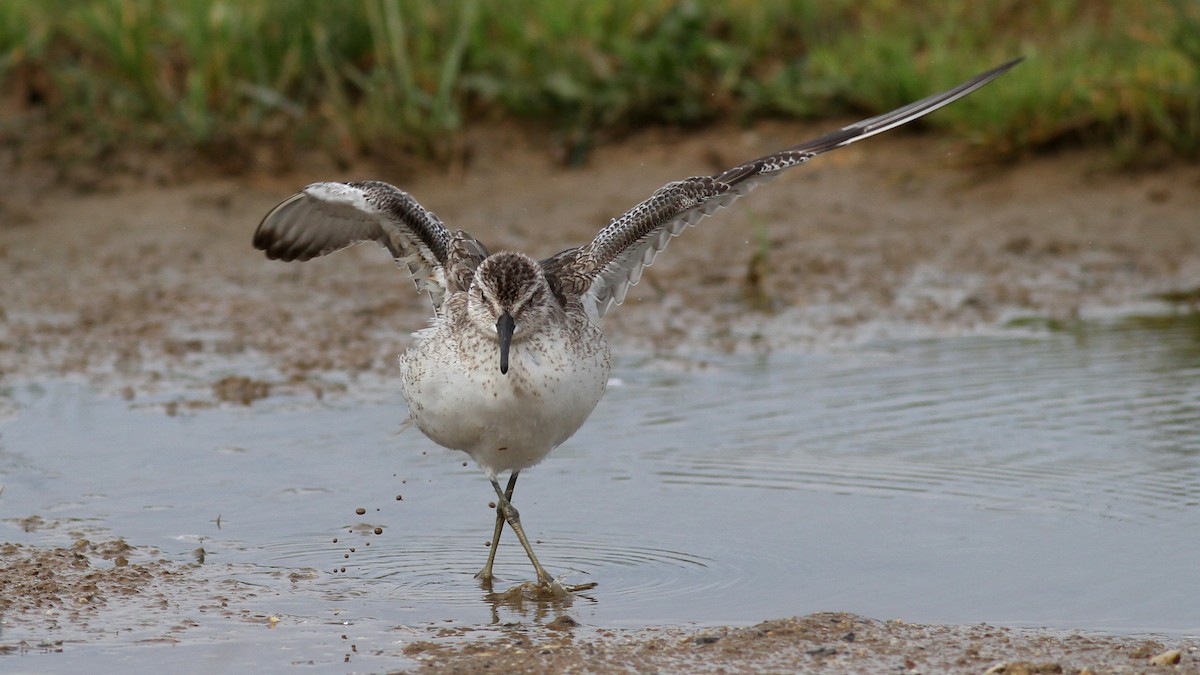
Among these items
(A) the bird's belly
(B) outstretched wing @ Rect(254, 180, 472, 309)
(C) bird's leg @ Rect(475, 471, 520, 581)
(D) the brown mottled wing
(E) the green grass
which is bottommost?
(C) bird's leg @ Rect(475, 471, 520, 581)

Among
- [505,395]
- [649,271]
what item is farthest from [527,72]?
[505,395]

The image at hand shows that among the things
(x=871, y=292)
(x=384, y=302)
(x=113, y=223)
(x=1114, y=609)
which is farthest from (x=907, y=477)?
(x=113, y=223)

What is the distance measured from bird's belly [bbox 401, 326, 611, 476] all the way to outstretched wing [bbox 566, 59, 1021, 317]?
2.74ft

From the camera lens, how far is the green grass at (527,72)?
1151cm

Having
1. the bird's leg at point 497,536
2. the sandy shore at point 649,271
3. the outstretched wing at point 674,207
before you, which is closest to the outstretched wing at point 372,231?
the outstretched wing at point 674,207

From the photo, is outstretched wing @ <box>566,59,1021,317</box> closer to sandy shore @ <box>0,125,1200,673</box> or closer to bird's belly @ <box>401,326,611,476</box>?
bird's belly @ <box>401,326,611,476</box>

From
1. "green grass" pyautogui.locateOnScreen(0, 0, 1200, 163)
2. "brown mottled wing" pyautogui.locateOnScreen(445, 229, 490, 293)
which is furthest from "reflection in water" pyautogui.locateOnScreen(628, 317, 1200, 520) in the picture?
"green grass" pyautogui.locateOnScreen(0, 0, 1200, 163)

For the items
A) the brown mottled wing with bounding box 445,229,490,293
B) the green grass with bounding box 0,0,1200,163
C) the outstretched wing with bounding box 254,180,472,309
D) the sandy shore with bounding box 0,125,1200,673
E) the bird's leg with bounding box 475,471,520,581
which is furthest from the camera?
the green grass with bounding box 0,0,1200,163

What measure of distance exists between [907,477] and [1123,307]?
3.54 meters

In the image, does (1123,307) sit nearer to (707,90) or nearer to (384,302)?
(707,90)

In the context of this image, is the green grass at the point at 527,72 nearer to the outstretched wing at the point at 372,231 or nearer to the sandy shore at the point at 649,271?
the sandy shore at the point at 649,271

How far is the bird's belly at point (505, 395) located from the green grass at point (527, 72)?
223 inches

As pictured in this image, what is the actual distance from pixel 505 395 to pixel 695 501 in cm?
124

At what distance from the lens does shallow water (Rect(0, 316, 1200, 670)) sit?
5.69m
